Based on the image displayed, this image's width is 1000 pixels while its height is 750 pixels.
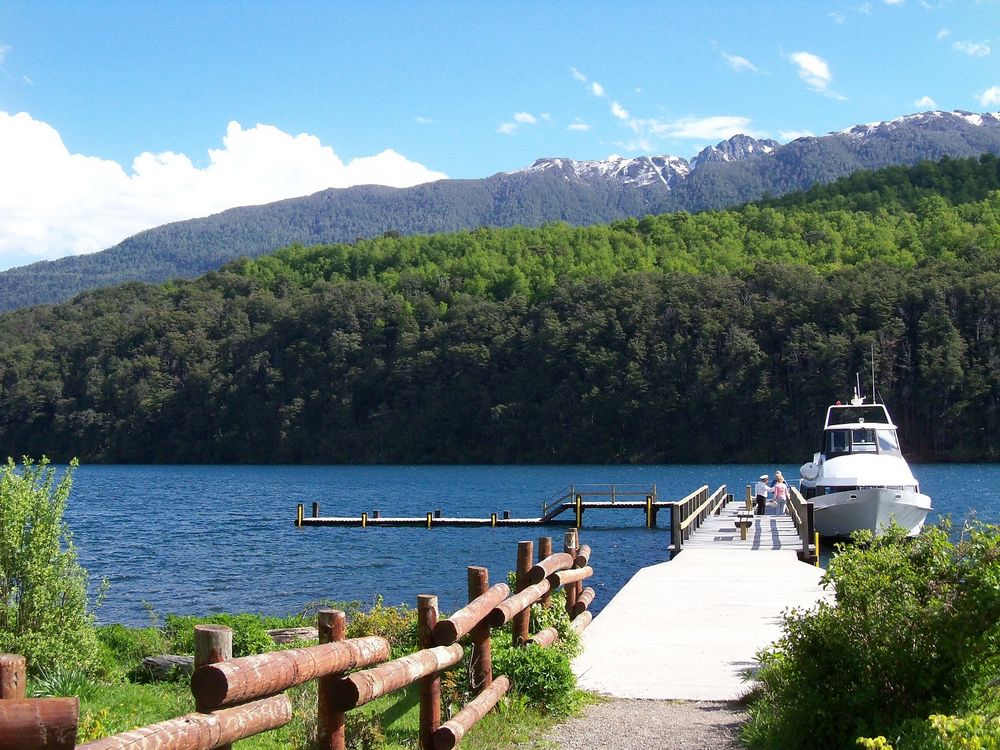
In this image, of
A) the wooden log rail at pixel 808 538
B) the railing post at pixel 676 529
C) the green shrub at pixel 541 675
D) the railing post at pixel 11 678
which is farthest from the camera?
the railing post at pixel 676 529

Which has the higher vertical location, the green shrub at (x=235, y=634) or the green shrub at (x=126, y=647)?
the green shrub at (x=235, y=634)

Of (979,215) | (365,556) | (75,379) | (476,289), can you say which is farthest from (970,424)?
(75,379)

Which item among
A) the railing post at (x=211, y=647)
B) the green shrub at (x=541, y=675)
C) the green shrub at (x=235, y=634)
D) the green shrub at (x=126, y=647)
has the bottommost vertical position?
the green shrub at (x=126, y=647)

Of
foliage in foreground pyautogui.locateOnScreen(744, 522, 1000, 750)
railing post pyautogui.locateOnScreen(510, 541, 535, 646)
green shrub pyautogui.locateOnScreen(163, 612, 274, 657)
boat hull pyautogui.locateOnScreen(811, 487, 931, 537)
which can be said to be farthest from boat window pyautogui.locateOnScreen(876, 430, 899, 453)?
foliage in foreground pyautogui.locateOnScreen(744, 522, 1000, 750)

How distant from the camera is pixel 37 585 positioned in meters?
11.2

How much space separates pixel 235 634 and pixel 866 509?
65.5ft

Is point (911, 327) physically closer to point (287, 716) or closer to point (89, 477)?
point (89, 477)

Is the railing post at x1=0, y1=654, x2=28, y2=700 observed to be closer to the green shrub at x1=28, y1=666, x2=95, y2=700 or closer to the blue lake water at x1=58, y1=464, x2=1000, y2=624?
the green shrub at x1=28, y1=666, x2=95, y2=700

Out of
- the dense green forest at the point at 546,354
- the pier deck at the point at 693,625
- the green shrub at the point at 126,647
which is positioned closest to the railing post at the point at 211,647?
the pier deck at the point at 693,625

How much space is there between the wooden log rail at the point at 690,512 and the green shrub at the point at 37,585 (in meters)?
15.7

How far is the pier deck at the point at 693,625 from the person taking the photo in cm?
966

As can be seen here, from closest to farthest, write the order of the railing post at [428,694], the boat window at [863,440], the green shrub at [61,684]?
the railing post at [428,694]
the green shrub at [61,684]
the boat window at [863,440]

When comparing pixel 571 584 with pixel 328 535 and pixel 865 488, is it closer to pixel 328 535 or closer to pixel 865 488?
pixel 865 488

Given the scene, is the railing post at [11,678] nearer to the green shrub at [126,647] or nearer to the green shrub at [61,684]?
the green shrub at [61,684]
